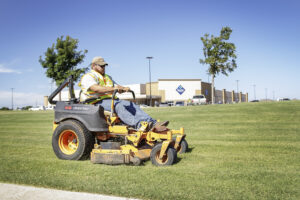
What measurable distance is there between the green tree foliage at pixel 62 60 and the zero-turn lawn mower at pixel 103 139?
27712mm

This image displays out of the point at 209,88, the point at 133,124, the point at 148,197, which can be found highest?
the point at 209,88

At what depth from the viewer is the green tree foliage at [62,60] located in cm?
3294

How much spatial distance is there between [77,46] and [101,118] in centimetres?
3178

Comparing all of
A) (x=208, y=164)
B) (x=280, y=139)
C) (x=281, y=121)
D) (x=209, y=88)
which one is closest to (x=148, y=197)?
(x=208, y=164)

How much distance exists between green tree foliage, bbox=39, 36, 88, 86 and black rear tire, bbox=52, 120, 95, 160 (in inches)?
1089

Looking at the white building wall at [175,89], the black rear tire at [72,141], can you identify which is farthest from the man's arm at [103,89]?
the white building wall at [175,89]

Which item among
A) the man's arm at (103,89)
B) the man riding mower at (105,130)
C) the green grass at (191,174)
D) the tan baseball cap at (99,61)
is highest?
the tan baseball cap at (99,61)

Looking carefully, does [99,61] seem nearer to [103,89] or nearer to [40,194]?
[103,89]

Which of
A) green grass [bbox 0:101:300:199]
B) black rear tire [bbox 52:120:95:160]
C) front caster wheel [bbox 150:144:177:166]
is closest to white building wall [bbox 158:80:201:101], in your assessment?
green grass [bbox 0:101:300:199]

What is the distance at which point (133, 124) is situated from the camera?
17.0ft

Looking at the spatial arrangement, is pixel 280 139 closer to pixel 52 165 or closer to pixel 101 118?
pixel 101 118

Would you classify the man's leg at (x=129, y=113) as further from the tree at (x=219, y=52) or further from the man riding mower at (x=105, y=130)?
the tree at (x=219, y=52)

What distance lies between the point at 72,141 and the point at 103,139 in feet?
2.46

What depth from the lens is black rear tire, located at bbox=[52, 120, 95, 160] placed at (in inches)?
208
